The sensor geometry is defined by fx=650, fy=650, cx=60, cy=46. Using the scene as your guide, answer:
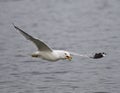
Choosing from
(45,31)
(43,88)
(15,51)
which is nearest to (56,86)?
(43,88)

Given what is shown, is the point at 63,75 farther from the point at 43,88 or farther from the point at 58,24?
the point at 58,24

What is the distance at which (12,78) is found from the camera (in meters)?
16.9

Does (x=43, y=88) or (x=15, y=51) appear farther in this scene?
(x=15, y=51)

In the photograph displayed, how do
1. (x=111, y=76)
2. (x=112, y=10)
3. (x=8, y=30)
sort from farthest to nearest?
(x=112, y=10) → (x=8, y=30) → (x=111, y=76)

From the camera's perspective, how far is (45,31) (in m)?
24.2

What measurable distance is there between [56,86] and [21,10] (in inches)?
527

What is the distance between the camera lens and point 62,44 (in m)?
21.2

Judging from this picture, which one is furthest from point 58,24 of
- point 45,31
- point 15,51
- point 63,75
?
point 63,75

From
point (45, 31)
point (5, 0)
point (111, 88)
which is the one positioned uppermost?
point (5, 0)

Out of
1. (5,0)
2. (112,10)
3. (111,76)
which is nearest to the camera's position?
(111,76)

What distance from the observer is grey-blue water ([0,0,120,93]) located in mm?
16203

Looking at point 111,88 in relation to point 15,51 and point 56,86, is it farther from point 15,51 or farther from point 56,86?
point 15,51

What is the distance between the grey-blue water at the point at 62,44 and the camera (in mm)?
16203

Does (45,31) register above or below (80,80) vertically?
above
